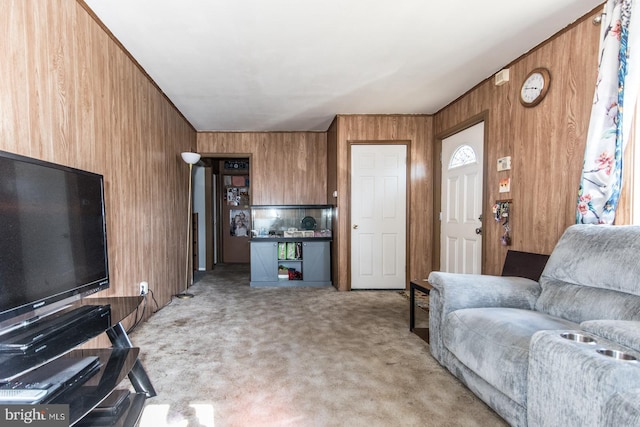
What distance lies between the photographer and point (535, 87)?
258cm

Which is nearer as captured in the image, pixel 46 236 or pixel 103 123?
pixel 46 236

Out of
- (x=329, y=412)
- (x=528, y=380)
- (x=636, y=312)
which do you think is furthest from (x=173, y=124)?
(x=636, y=312)

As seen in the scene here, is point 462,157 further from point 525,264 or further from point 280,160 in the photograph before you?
point 280,160

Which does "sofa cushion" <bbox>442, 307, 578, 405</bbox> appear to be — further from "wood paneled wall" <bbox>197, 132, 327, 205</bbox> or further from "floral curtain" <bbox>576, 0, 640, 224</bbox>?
"wood paneled wall" <bbox>197, 132, 327, 205</bbox>

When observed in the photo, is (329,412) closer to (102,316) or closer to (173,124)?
(102,316)

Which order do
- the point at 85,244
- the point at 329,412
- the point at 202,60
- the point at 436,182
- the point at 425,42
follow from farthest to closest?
the point at 436,182
the point at 202,60
the point at 425,42
the point at 329,412
the point at 85,244

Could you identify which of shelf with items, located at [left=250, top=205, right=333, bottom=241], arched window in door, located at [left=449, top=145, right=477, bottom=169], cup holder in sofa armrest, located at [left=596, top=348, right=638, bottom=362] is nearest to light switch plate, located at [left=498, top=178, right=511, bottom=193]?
arched window in door, located at [left=449, top=145, right=477, bottom=169]

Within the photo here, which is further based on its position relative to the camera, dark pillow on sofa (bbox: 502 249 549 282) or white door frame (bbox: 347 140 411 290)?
white door frame (bbox: 347 140 411 290)

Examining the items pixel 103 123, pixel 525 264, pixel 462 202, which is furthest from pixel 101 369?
pixel 462 202

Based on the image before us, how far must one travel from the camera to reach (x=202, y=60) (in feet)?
8.98

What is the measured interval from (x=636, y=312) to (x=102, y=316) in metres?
2.50

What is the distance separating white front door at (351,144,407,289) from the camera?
173 inches

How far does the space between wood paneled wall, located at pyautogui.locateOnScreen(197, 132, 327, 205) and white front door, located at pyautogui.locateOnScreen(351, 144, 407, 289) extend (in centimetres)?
103

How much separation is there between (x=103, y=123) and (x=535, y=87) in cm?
340
